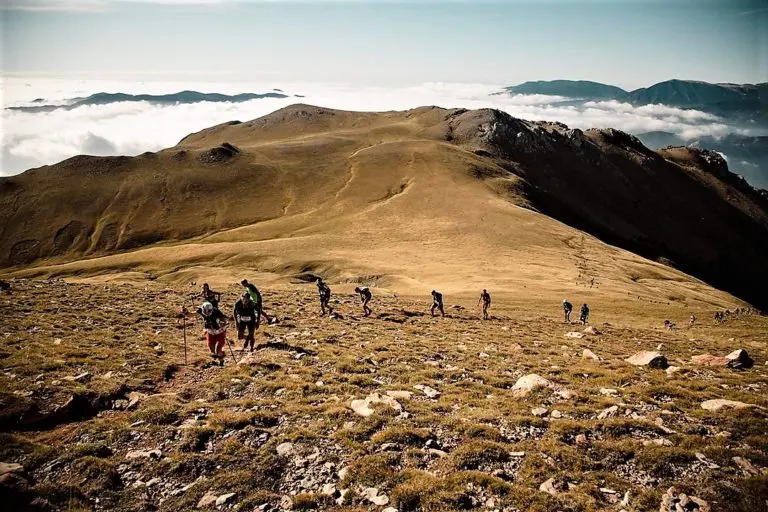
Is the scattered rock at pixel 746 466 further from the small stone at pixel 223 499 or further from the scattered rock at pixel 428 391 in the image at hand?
the small stone at pixel 223 499

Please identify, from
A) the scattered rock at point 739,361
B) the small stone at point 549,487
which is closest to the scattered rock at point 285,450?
the small stone at point 549,487

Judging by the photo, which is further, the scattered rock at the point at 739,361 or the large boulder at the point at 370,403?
the scattered rock at the point at 739,361

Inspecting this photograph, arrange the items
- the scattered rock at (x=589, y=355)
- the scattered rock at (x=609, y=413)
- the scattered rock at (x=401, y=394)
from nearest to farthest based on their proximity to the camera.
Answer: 1. the scattered rock at (x=609, y=413)
2. the scattered rock at (x=401, y=394)
3. the scattered rock at (x=589, y=355)

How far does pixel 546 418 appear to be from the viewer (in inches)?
581

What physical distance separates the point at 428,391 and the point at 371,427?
4184 mm

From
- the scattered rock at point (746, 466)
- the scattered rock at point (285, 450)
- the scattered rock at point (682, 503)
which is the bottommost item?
the scattered rock at point (285, 450)

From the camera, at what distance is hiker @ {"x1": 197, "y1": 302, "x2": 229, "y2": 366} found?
69.8ft

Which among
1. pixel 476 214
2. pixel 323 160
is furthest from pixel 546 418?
pixel 323 160

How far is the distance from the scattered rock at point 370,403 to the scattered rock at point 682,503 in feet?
25.6

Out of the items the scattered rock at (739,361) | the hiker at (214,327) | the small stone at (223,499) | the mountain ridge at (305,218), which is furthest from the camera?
the mountain ridge at (305,218)

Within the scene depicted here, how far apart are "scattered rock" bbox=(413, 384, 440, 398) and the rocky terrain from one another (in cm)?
11

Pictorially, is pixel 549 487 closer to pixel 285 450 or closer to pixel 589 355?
pixel 285 450

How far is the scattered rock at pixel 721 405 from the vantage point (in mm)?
14664

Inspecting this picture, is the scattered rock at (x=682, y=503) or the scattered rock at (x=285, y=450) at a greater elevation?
the scattered rock at (x=682, y=503)
